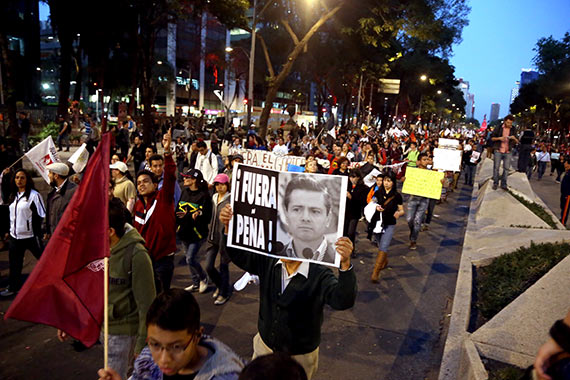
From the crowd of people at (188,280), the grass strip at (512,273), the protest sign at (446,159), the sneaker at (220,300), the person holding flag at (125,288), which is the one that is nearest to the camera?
the crowd of people at (188,280)

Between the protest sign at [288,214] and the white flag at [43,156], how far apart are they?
4251mm

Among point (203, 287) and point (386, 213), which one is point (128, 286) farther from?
point (386, 213)

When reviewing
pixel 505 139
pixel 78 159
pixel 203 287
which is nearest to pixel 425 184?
pixel 505 139

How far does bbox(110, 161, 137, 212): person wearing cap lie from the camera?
6364 mm

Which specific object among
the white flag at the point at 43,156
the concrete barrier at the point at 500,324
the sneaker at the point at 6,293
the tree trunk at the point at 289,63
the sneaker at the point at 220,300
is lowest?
the sneaker at the point at 6,293

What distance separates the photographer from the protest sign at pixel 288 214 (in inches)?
110

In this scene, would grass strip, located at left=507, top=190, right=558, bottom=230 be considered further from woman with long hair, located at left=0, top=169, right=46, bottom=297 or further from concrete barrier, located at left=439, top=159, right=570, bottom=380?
woman with long hair, located at left=0, top=169, right=46, bottom=297

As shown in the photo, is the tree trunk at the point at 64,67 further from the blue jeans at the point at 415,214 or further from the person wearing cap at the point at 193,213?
the person wearing cap at the point at 193,213

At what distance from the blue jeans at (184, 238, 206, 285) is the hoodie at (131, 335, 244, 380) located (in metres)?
3.69

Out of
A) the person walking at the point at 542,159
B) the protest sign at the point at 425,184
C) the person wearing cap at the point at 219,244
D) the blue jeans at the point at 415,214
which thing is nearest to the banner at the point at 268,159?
the protest sign at the point at 425,184

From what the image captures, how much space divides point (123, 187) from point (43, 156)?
47.5 inches

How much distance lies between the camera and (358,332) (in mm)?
5410

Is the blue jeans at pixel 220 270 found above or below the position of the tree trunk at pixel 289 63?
below

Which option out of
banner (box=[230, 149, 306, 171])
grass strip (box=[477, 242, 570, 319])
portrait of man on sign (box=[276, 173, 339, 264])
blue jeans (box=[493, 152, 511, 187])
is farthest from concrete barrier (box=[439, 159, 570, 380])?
banner (box=[230, 149, 306, 171])
